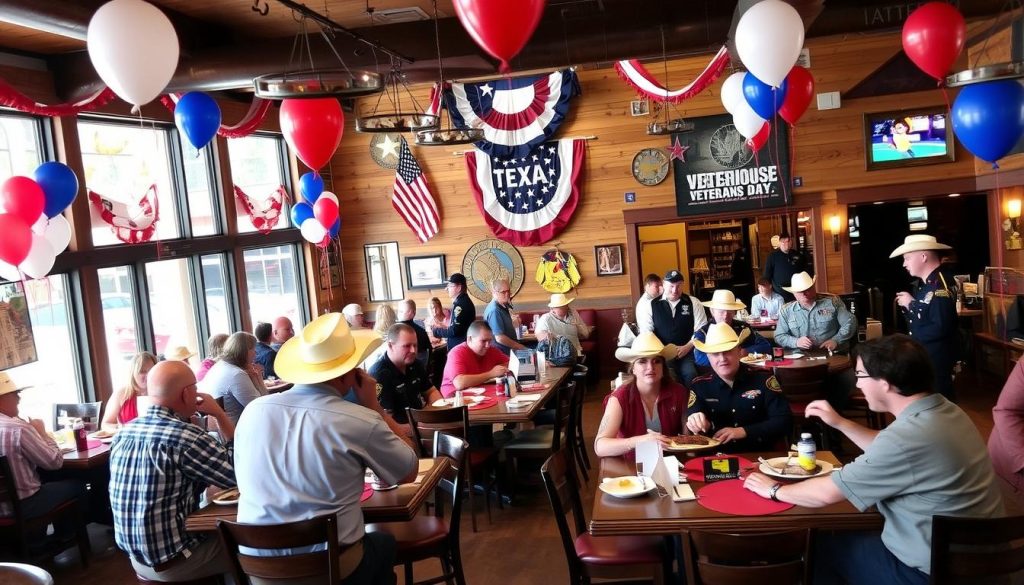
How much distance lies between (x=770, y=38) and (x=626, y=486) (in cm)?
283

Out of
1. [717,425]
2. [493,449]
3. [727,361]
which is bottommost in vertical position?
[493,449]

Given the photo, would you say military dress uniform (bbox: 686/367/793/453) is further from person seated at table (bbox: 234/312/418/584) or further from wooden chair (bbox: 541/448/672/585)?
person seated at table (bbox: 234/312/418/584)

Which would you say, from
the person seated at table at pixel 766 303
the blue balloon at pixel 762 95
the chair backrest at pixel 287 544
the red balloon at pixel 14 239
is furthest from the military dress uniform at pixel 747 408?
the person seated at table at pixel 766 303

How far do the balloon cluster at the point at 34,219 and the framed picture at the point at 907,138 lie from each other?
29.4 feet

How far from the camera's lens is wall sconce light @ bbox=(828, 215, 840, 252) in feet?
36.0

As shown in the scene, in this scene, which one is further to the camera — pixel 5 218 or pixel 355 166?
pixel 355 166

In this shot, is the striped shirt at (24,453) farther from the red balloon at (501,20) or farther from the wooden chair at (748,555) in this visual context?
the wooden chair at (748,555)

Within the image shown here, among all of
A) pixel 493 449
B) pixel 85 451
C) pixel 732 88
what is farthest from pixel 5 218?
pixel 732 88

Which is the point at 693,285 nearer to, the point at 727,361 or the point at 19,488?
the point at 727,361

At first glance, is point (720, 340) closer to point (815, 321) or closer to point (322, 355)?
point (322, 355)

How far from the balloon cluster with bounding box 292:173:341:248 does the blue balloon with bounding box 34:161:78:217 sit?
12.8 ft

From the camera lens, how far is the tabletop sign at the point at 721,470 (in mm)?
3770

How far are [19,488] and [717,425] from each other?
Answer: 4314 mm

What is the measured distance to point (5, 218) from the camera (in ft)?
18.2
